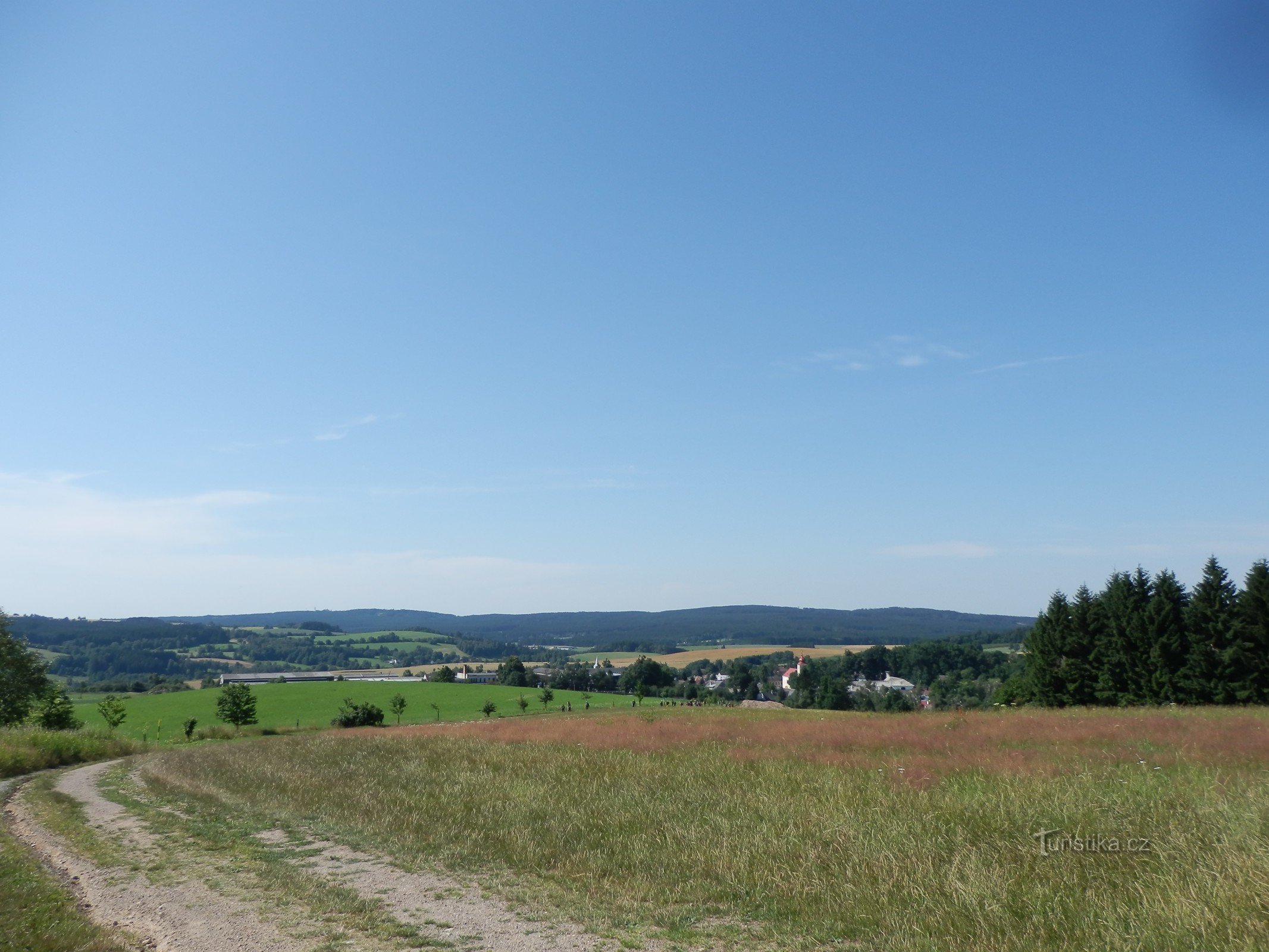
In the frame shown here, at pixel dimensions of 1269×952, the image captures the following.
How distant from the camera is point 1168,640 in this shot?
51.3m

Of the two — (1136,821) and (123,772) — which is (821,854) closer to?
(1136,821)

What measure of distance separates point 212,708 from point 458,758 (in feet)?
263

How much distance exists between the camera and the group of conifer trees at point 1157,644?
4784 centimetres

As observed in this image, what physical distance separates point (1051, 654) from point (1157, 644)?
809 cm

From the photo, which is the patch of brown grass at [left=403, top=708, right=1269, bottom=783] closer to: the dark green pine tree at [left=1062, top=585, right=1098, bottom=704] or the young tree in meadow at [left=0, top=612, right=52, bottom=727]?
the dark green pine tree at [left=1062, top=585, right=1098, bottom=704]

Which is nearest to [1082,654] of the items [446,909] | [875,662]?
[446,909]

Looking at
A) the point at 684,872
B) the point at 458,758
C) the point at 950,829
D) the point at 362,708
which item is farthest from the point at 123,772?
the point at 362,708

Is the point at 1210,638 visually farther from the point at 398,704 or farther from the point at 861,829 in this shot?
the point at 398,704

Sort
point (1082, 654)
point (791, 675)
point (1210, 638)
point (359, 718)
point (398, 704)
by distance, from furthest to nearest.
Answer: point (791, 675) → point (398, 704) → point (359, 718) → point (1082, 654) → point (1210, 638)

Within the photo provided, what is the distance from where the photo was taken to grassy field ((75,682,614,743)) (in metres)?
81.3

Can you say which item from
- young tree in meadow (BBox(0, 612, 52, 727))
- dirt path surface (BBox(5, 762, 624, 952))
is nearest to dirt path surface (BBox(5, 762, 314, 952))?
dirt path surface (BBox(5, 762, 624, 952))

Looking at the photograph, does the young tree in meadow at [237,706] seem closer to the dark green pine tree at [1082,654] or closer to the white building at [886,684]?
the dark green pine tree at [1082,654]

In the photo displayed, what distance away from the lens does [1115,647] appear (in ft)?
179

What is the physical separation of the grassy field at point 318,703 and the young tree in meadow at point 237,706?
2112 mm
